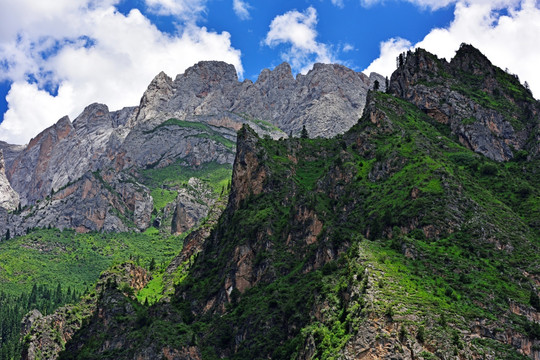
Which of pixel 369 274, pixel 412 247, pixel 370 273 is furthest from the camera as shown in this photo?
pixel 412 247

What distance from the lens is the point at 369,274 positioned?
119m

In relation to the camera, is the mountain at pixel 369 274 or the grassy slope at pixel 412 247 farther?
the grassy slope at pixel 412 247

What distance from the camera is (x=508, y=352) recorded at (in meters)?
106

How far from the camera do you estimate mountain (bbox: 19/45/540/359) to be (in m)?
110

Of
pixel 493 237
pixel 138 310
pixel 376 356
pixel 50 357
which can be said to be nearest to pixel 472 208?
pixel 493 237

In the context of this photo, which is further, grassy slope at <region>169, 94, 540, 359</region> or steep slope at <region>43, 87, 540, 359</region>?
grassy slope at <region>169, 94, 540, 359</region>

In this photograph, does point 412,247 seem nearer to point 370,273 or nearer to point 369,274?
point 370,273

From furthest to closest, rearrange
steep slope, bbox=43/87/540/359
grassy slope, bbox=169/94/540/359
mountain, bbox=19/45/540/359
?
grassy slope, bbox=169/94/540/359 → mountain, bbox=19/45/540/359 → steep slope, bbox=43/87/540/359

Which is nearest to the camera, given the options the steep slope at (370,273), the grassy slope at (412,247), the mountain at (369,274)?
the steep slope at (370,273)

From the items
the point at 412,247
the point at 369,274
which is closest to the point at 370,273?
the point at 369,274

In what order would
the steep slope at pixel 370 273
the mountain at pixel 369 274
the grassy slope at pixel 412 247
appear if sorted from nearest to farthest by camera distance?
1. the steep slope at pixel 370 273
2. the mountain at pixel 369 274
3. the grassy slope at pixel 412 247

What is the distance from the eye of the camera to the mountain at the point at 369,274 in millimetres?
109500

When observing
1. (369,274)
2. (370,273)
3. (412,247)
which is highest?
(412,247)

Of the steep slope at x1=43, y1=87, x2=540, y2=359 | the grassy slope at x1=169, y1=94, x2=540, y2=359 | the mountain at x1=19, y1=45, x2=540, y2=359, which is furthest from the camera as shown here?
the grassy slope at x1=169, y1=94, x2=540, y2=359
